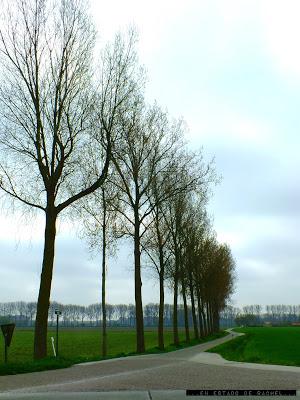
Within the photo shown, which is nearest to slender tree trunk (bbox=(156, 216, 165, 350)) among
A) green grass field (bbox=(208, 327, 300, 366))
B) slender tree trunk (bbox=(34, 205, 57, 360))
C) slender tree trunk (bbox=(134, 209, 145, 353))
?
green grass field (bbox=(208, 327, 300, 366))

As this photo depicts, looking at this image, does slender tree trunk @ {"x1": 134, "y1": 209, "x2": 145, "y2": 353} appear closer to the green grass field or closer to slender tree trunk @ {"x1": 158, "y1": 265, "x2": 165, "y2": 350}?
the green grass field

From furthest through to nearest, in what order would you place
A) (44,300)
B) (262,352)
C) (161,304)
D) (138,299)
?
(262,352)
(161,304)
(138,299)
(44,300)

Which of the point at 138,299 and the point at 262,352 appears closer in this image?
the point at 138,299

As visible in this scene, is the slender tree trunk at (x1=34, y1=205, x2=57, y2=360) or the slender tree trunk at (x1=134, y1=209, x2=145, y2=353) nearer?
the slender tree trunk at (x1=34, y1=205, x2=57, y2=360)

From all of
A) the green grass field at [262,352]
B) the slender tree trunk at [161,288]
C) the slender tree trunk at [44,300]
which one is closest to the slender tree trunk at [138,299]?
the green grass field at [262,352]

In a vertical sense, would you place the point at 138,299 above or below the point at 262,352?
above

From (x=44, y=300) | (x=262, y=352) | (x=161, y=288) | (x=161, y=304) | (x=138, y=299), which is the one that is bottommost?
(x=262, y=352)

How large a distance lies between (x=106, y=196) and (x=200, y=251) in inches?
731

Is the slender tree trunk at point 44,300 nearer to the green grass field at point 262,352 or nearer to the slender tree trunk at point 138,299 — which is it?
the green grass field at point 262,352

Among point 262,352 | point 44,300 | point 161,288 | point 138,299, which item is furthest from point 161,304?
point 44,300

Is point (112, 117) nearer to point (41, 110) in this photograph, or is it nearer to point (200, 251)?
point (41, 110)

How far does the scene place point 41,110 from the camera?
19000 millimetres

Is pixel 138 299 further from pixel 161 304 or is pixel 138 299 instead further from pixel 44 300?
pixel 44 300

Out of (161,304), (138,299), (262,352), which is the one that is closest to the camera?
(138,299)
